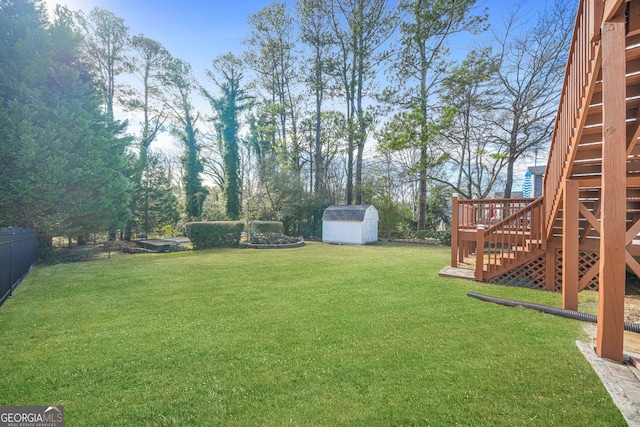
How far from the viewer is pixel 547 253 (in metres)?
5.56

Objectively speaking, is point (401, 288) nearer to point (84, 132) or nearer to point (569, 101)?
Answer: point (569, 101)

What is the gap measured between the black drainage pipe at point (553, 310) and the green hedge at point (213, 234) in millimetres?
10787

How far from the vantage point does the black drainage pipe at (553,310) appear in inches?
135

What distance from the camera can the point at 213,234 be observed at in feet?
41.4

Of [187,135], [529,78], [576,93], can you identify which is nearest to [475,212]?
[576,93]

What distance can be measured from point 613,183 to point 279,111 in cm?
2090

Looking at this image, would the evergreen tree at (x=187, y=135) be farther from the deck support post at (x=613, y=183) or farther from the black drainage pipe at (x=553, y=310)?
the deck support post at (x=613, y=183)

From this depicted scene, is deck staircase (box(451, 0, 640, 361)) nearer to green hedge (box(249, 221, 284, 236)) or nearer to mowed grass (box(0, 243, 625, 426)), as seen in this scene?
mowed grass (box(0, 243, 625, 426))

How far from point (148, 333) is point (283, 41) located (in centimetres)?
2177

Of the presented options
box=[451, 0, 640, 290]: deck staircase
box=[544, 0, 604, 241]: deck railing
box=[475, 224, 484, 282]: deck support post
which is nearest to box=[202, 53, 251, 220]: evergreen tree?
box=[451, 0, 640, 290]: deck staircase

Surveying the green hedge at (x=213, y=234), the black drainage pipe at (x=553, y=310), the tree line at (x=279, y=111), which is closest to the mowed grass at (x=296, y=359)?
the black drainage pipe at (x=553, y=310)

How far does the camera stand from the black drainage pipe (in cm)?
344

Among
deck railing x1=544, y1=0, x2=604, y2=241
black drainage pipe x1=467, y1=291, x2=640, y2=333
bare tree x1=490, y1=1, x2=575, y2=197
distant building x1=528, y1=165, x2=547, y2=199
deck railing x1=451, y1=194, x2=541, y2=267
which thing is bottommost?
black drainage pipe x1=467, y1=291, x2=640, y2=333

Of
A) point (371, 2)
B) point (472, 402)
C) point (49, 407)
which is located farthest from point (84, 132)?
point (371, 2)
